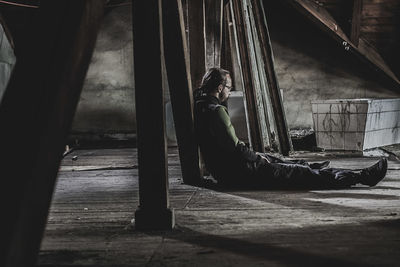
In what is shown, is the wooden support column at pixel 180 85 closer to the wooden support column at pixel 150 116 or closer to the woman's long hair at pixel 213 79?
the woman's long hair at pixel 213 79

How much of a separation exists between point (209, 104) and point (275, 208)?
124cm

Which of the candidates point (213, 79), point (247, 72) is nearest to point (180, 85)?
point (213, 79)

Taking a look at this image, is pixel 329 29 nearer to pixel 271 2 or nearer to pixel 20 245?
pixel 271 2

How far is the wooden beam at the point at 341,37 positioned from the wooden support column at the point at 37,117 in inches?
303

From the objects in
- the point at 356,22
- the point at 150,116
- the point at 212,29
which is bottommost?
the point at 150,116

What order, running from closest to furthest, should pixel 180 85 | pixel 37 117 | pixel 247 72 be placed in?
pixel 37 117 → pixel 180 85 → pixel 247 72

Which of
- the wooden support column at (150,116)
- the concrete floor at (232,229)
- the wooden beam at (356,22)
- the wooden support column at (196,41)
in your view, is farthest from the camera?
the wooden beam at (356,22)

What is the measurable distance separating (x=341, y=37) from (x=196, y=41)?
4721 mm

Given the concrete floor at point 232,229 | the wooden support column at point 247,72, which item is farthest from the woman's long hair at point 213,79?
the wooden support column at point 247,72

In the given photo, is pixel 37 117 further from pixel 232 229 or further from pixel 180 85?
pixel 180 85

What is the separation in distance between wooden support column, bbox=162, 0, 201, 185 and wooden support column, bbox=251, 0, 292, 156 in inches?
115

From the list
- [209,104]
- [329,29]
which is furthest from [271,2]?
[209,104]

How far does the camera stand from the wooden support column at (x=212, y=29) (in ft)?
18.6

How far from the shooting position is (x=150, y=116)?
2.82 metres
